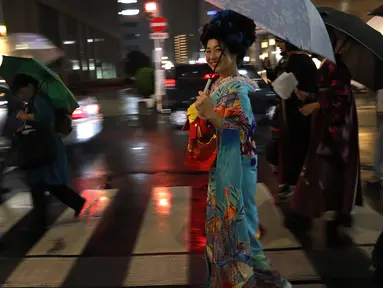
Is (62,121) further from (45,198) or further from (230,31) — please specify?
(230,31)

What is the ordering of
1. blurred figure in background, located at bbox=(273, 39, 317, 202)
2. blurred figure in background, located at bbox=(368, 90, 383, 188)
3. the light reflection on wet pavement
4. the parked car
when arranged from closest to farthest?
the light reflection on wet pavement, blurred figure in background, located at bbox=(273, 39, 317, 202), blurred figure in background, located at bbox=(368, 90, 383, 188), the parked car

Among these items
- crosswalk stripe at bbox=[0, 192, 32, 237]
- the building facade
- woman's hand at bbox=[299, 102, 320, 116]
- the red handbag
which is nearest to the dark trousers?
crosswalk stripe at bbox=[0, 192, 32, 237]

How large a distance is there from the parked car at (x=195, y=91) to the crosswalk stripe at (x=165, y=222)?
5551 mm

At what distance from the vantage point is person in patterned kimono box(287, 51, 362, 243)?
14.0 feet

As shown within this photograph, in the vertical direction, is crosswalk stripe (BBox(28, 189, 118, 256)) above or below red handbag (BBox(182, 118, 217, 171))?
below

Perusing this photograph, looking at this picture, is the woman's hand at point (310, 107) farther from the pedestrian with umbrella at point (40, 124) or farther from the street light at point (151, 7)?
the street light at point (151, 7)

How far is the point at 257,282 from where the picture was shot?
10.3ft

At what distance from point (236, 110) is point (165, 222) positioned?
8.53 feet

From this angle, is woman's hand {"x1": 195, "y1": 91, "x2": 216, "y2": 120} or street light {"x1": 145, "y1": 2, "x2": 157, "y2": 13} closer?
woman's hand {"x1": 195, "y1": 91, "x2": 216, "y2": 120}

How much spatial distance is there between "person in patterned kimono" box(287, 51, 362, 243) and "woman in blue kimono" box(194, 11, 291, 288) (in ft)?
5.13

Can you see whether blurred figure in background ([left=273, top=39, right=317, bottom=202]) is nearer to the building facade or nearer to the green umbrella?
the green umbrella

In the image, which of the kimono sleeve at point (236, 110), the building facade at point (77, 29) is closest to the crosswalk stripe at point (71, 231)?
the kimono sleeve at point (236, 110)

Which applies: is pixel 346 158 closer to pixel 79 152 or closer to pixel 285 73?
pixel 285 73

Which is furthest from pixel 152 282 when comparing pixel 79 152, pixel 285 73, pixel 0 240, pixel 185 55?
→ pixel 185 55
